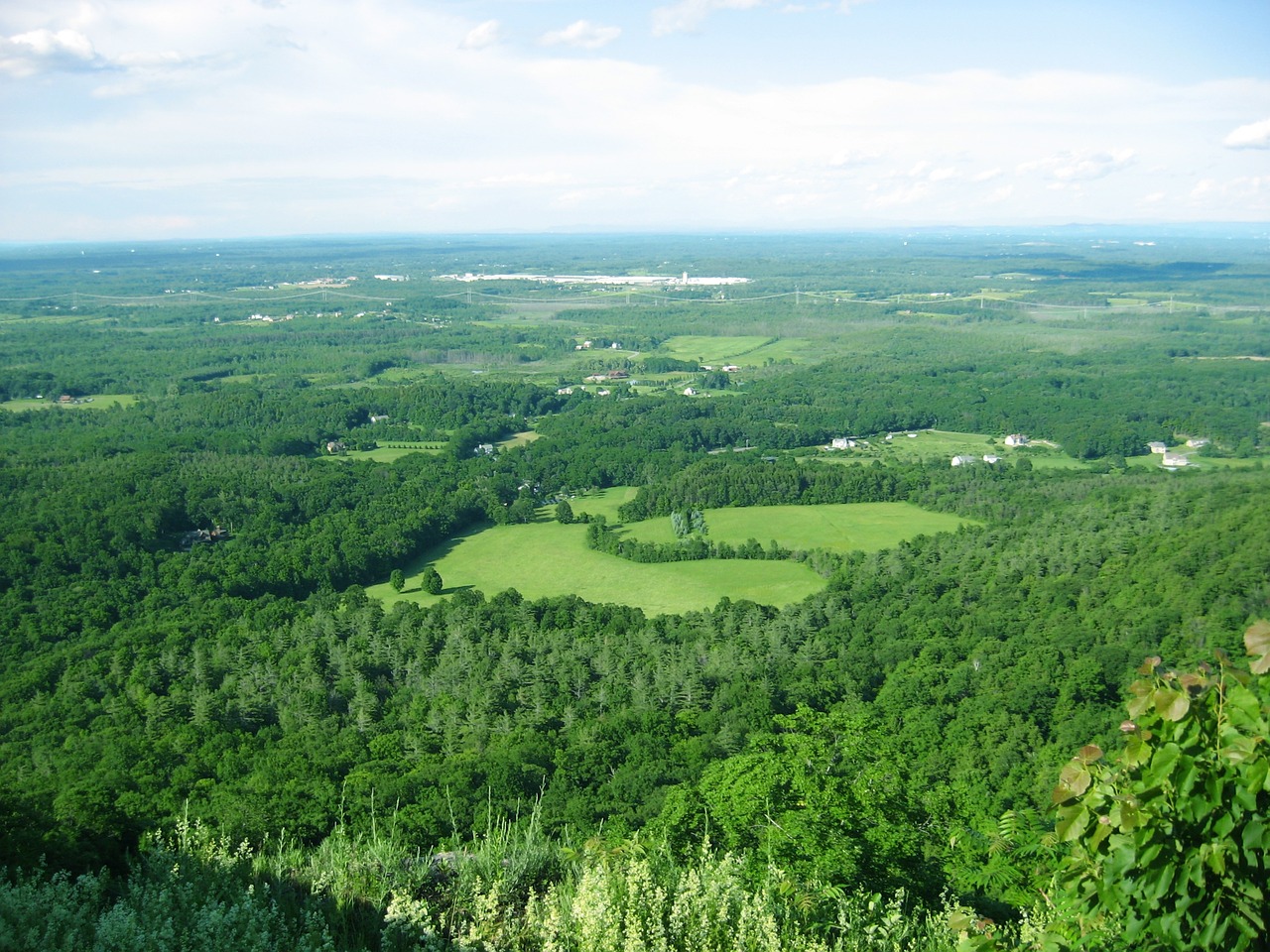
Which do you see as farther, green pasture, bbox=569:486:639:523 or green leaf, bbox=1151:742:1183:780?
green pasture, bbox=569:486:639:523

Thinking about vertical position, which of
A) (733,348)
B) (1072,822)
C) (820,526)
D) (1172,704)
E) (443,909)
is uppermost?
(1172,704)

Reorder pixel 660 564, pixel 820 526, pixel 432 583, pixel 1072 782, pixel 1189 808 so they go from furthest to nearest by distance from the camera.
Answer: pixel 820 526 → pixel 660 564 → pixel 432 583 → pixel 1072 782 → pixel 1189 808

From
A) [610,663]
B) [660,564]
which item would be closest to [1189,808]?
[610,663]

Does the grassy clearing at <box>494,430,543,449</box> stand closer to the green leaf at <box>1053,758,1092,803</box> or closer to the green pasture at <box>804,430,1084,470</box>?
the green pasture at <box>804,430,1084,470</box>

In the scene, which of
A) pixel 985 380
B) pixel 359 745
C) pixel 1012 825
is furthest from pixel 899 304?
pixel 1012 825

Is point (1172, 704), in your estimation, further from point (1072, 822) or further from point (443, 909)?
point (443, 909)

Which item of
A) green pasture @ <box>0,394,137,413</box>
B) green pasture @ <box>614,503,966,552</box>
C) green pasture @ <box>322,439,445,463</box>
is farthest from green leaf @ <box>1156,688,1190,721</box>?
green pasture @ <box>0,394,137,413</box>
